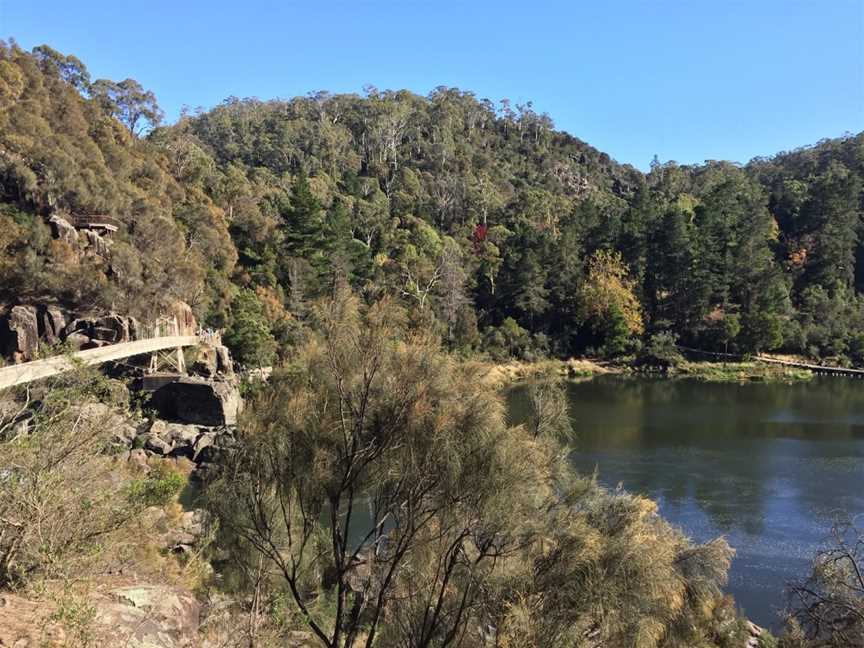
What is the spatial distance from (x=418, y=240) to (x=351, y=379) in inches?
1437

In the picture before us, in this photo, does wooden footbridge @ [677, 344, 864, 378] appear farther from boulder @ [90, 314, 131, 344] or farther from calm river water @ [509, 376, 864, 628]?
boulder @ [90, 314, 131, 344]

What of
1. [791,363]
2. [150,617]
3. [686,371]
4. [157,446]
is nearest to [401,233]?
[686,371]

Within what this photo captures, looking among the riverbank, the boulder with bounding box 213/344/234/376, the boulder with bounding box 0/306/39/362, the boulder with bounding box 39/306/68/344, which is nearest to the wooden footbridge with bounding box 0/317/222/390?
the boulder with bounding box 213/344/234/376

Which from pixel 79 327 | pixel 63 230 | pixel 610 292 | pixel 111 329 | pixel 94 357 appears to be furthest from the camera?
pixel 610 292

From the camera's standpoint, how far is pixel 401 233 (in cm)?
4278

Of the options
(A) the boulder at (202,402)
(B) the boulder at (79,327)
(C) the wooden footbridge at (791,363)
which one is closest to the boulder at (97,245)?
(B) the boulder at (79,327)

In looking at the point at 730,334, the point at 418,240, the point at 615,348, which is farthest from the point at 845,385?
the point at 418,240

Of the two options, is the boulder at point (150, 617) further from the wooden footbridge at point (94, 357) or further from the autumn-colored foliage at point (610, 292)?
the autumn-colored foliage at point (610, 292)

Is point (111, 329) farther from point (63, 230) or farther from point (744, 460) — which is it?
point (744, 460)

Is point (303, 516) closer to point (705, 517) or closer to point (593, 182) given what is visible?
point (705, 517)

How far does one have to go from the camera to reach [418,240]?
42375 mm

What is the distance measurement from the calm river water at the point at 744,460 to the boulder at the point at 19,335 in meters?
15.5

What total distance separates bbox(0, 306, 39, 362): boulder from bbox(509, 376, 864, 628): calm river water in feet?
50.7

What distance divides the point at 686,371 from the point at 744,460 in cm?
1791
